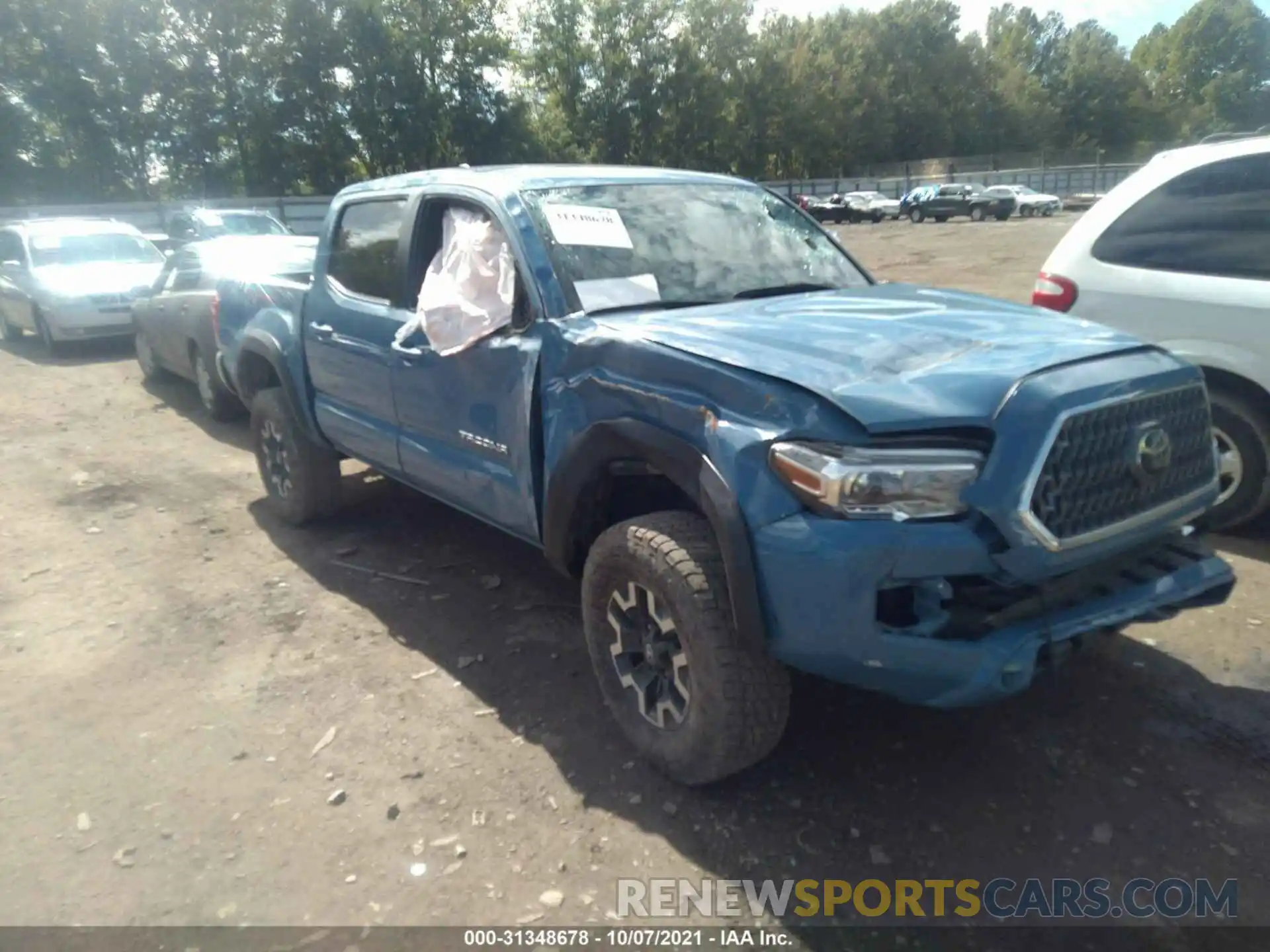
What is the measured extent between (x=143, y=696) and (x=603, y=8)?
64189mm

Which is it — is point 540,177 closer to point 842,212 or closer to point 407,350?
point 407,350

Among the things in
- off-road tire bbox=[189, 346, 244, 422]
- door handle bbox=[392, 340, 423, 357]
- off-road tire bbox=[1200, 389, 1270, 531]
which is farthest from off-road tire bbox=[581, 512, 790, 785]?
off-road tire bbox=[189, 346, 244, 422]

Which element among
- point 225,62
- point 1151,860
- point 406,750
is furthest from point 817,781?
point 225,62

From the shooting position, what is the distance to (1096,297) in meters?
5.18

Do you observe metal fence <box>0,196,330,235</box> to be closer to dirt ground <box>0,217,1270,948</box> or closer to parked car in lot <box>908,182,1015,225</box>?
dirt ground <box>0,217,1270,948</box>

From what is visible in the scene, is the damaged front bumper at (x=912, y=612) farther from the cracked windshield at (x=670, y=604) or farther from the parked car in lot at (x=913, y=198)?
the parked car in lot at (x=913, y=198)

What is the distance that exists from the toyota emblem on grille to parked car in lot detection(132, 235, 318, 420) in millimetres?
6339

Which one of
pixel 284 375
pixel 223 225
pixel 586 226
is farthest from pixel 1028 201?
pixel 586 226

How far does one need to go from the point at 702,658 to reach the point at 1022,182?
6966cm

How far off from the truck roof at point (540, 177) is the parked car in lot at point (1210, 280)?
6.93ft

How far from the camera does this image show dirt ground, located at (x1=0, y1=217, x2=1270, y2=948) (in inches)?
113

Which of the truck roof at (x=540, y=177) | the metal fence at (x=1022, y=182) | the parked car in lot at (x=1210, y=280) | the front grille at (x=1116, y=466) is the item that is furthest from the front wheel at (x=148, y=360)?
the metal fence at (x=1022, y=182)

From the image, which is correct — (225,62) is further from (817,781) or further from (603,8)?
(817,781)

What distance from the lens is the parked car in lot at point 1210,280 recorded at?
4.76 meters
